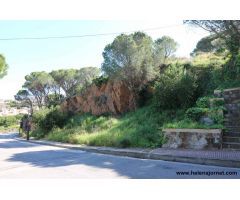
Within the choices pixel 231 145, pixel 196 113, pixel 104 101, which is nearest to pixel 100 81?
pixel 104 101

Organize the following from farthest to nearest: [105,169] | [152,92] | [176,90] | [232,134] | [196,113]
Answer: [152,92]
[176,90]
[196,113]
[232,134]
[105,169]

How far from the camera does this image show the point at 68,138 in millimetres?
19750

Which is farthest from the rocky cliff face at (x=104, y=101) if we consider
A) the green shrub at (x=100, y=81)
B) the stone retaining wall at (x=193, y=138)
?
the stone retaining wall at (x=193, y=138)

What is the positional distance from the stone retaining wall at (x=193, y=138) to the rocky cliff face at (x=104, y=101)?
10.6 meters

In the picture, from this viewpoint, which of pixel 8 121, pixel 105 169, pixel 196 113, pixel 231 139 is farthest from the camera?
pixel 8 121

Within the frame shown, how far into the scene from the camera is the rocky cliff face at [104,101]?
23825mm

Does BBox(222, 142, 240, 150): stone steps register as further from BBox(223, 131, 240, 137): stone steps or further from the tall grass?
the tall grass

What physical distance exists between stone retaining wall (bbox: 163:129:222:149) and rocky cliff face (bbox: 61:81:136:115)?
1064cm

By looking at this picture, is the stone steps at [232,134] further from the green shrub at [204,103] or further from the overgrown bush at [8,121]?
the overgrown bush at [8,121]

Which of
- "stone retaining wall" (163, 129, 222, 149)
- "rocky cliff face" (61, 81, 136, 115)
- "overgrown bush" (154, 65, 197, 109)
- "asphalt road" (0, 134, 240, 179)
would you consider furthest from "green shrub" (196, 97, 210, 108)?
"rocky cliff face" (61, 81, 136, 115)

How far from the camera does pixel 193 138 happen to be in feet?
38.3

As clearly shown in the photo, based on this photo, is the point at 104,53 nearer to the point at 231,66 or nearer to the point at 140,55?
the point at 140,55

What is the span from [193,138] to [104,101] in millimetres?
15017

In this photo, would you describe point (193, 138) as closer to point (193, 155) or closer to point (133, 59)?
point (193, 155)
